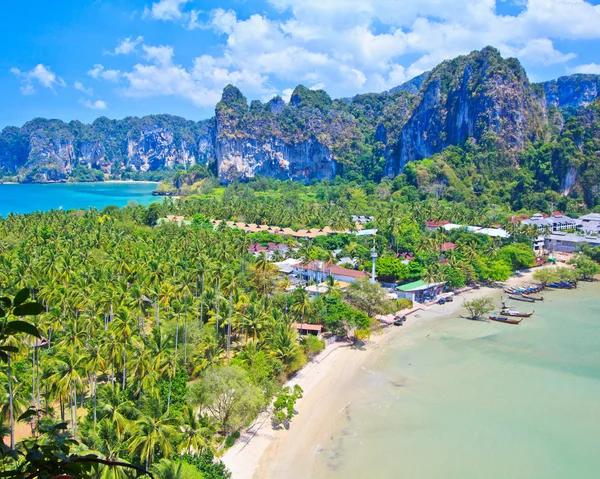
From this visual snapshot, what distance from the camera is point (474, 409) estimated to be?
30078 mm

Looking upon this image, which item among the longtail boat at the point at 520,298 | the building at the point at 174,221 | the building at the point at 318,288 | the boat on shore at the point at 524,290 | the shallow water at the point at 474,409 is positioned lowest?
the shallow water at the point at 474,409

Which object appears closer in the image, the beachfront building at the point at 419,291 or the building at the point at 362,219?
the beachfront building at the point at 419,291

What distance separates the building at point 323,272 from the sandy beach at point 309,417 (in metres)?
10.4

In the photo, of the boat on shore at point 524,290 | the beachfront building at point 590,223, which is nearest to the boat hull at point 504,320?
the boat on shore at point 524,290

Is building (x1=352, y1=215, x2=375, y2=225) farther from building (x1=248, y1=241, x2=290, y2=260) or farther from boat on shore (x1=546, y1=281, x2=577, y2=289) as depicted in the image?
boat on shore (x1=546, y1=281, x2=577, y2=289)

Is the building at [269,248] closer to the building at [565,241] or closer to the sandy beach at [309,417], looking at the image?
the sandy beach at [309,417]

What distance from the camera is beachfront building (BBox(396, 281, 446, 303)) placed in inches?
2069

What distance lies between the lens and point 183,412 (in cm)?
2475

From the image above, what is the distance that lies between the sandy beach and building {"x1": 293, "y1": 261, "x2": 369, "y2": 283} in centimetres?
1041

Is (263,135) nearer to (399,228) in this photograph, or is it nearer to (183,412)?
(399,228)

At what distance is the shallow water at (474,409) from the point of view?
24.8 meters

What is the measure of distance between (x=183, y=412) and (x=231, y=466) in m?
3.63

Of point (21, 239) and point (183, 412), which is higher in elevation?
point (21, 239)

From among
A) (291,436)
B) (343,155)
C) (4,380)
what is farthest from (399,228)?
(343,155)
